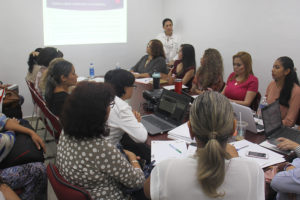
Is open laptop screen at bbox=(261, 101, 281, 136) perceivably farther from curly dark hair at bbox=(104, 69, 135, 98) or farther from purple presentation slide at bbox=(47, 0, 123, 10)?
purple presentation slide at bbox=(47, 0, 123, 10)

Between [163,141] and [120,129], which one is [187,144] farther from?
[120,129]

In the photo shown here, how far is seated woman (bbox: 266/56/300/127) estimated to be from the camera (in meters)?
2.48

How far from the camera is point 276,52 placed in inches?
148

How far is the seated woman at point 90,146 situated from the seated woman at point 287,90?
181cm

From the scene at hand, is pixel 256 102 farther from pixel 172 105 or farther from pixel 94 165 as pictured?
pixel 94 165

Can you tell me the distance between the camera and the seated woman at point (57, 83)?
236 centimetres

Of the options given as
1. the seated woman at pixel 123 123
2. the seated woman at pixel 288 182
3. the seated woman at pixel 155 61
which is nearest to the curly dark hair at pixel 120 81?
the seated woman at pixel 123 123

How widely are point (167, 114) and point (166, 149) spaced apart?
20.7 inches

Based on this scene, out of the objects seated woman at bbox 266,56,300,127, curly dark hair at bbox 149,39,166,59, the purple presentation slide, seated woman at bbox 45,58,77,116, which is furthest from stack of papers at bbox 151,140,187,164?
the purple presentation slide

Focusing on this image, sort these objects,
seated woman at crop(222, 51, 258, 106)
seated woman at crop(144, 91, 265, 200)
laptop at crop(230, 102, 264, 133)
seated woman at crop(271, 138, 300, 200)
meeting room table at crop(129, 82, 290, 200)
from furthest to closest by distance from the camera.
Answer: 1. seated woman at crop(222, 51, 258, 106)
2. laptop at crop(230, 102, 264, 133)
3. meeting room table at crop(129, 82, 290, 200)
4. seated woman at crop(271, 138, 300, 200)
5. seated woman at crop(144, 91, 265, 200)

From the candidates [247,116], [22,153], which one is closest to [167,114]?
[247,116]

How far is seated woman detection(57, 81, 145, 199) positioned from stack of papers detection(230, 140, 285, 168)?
79 cm

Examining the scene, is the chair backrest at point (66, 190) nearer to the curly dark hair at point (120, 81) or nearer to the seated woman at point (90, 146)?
the seated woman at point (90, 146)

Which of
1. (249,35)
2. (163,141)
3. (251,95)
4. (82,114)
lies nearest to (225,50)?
(249,35)
